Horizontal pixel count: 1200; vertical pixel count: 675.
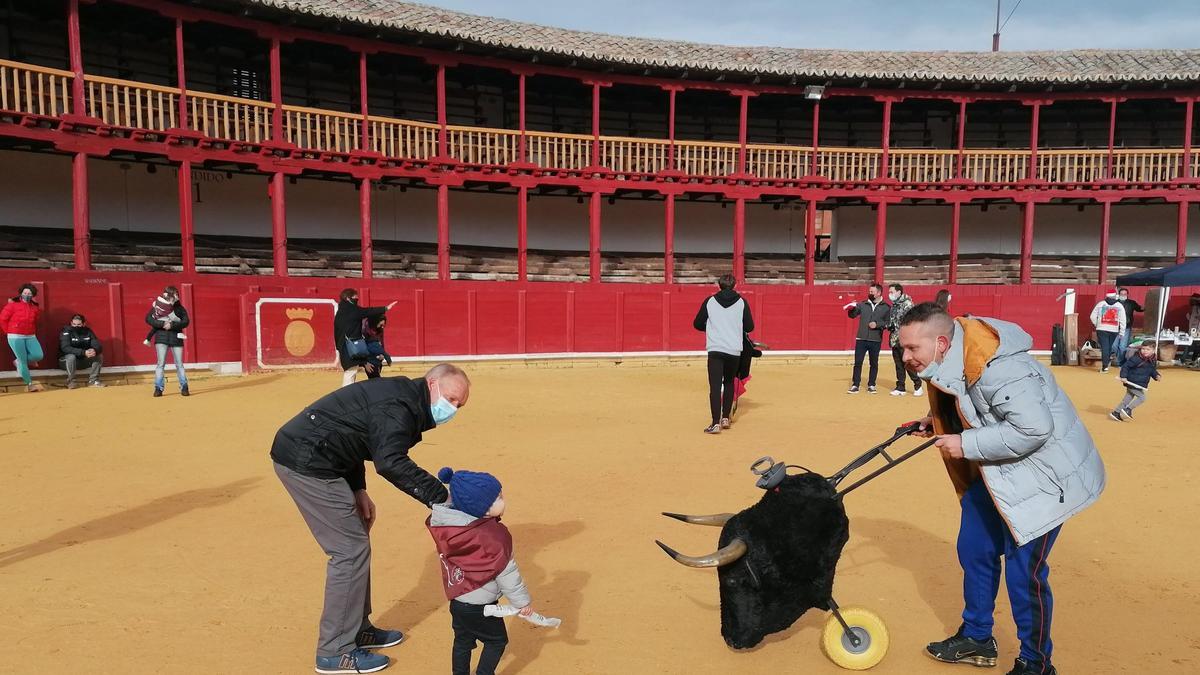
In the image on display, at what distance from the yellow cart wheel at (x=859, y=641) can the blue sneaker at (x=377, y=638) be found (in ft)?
6.36

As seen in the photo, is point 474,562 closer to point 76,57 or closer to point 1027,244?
point 76,57

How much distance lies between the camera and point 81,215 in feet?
42.3

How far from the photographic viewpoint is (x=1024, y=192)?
19797 millimetres

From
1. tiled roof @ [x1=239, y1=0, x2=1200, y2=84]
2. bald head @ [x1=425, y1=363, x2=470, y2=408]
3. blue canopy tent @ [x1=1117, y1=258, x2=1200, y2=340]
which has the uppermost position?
tiled roof @ [x1=239, y1=0, x2=1200, y2=84]

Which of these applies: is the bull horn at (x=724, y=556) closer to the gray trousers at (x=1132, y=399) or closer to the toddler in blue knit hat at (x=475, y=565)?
the toddler in blue knit hat at (x=475, y=565)

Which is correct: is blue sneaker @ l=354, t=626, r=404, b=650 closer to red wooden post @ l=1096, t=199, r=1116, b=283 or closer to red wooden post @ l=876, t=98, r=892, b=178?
red wooden post @ l=876, t=98, r=892, b=178

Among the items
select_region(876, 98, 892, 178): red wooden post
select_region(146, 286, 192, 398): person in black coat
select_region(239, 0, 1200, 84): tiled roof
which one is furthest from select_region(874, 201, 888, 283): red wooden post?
select_region(146, 286, 192, 398): person in black coat

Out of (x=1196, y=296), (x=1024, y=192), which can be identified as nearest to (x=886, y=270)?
(x=1024, y=192)

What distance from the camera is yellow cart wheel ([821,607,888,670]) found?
301 cm

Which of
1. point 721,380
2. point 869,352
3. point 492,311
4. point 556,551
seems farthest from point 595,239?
point 556,551

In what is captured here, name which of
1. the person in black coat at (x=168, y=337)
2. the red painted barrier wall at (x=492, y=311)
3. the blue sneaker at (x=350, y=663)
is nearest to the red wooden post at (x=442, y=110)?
the red painted barrier wall at (x=492, y=311)

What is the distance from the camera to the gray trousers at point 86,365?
1133 centimetres

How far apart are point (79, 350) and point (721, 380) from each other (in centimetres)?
1044

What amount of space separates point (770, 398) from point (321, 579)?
817cm
